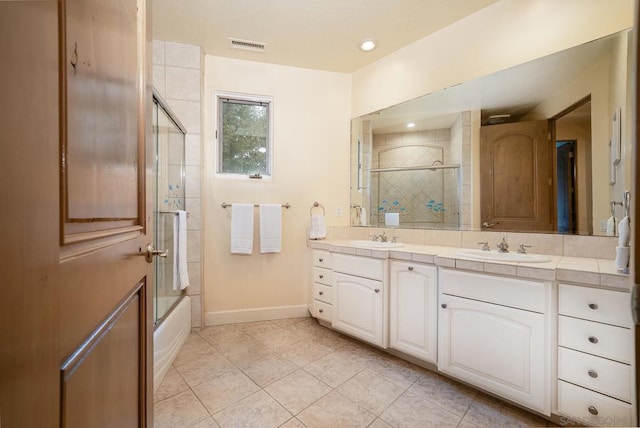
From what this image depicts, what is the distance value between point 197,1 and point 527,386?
3.09m

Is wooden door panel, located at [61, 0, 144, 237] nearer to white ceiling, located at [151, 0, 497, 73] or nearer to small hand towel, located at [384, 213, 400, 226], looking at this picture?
white ceiling, located at [151, 0, 497, 73]

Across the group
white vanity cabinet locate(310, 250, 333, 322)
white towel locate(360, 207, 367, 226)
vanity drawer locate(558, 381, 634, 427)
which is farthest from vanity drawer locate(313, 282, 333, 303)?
vanity drawer locate(558, 381, 634, 427)

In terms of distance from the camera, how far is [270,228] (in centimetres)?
267

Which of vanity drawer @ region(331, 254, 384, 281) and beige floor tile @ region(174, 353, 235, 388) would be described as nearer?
beige floor tile @ region(174, 353, 235, 388)

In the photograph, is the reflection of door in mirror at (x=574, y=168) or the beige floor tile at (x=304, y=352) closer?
the reflection of door in mirror at (x=574, y=168)

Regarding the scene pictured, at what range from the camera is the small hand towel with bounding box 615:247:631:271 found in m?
→ 1.25

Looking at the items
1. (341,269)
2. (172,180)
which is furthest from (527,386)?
(172,180)

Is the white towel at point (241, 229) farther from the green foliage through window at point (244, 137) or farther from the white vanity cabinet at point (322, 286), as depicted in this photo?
the white vanity cabinet at point (322, 286)

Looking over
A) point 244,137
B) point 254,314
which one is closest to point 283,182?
point 244,137

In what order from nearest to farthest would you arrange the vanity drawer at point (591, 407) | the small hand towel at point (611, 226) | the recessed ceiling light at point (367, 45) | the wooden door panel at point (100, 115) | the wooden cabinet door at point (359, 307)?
1. the wooden door panel at point (100, 115)
2. the vanity drawer at point (591, 407)
3. the small hand towel at point (611, 226)
4. the wooden cabinet door at point (359, 307)
5. the recessed ceiling light at point (367, 45)

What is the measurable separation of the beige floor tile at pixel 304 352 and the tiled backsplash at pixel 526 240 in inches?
44.0

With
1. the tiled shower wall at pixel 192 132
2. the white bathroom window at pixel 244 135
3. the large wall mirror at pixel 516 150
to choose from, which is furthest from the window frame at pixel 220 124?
the large wall mirror at pixel 516 150

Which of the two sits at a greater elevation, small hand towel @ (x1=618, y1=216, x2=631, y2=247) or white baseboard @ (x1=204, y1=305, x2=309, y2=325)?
small hand towel @ (x1=618, y1=216, x2=631, y2=247)

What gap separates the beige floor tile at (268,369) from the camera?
70.4 inches
